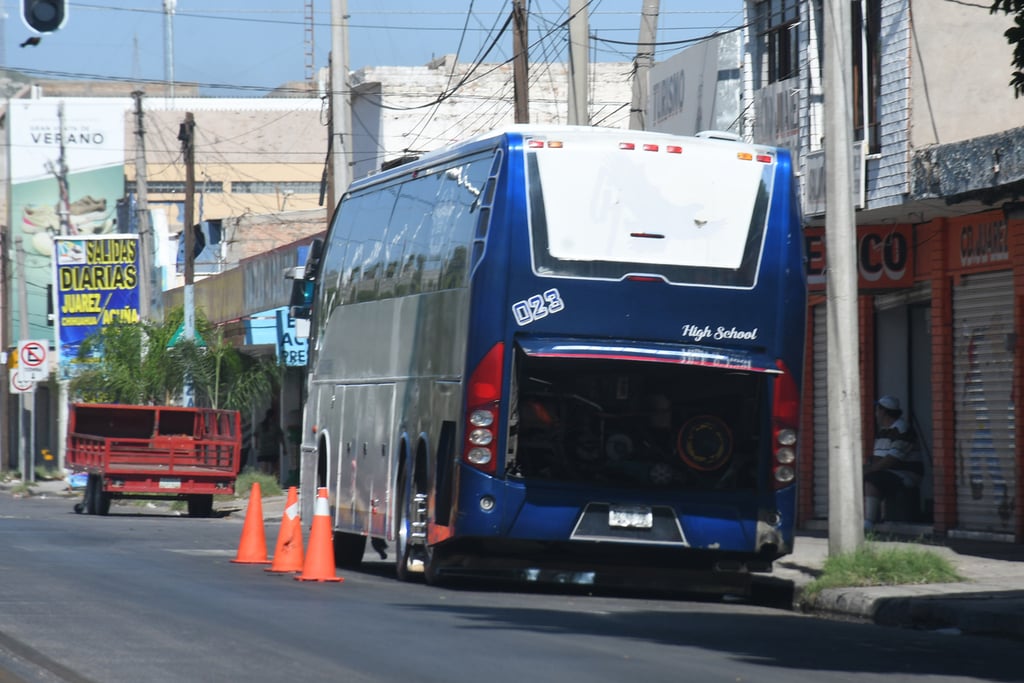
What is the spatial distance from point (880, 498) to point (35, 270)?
59.9 metres

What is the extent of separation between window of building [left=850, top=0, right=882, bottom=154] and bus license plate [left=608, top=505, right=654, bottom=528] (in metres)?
8.20

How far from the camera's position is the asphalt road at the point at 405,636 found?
33.1 feet

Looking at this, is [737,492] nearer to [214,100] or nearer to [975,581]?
[975,581]

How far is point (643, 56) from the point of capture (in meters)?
24.0

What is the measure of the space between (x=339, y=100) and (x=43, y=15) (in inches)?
668

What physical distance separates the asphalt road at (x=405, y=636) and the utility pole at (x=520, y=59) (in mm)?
9255

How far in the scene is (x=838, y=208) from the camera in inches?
643

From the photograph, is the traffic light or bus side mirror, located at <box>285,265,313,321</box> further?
bus side mirror, located at <box>285,265,313,321</box>

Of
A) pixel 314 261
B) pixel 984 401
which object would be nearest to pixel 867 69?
pixel 984 401

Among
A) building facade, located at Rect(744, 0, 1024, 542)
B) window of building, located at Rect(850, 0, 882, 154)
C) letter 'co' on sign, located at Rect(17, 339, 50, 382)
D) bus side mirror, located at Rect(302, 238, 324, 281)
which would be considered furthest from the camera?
letter 'co' on sign, located at Rect(17, 339, 50, 382)

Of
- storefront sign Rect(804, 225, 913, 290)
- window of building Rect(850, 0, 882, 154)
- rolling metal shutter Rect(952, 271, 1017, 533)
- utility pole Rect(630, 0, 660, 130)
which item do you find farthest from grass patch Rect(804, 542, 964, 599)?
utility pole Rect(630, 0, 660, 130)

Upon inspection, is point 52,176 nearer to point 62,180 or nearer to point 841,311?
point 62,180

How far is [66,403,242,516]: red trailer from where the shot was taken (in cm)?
3145

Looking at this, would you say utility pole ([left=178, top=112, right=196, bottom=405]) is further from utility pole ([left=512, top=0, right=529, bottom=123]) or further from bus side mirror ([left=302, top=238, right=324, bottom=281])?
bus side mirror ([left=302, top=238, right=324, bottom=281])
